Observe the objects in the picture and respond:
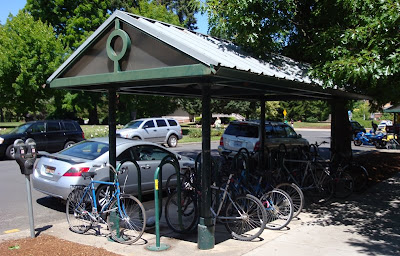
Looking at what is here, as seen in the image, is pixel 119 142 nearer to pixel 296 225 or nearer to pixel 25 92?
pixel 296 225

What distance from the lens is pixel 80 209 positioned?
6.11 metres

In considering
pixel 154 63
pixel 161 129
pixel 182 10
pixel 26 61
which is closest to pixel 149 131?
pixel 161 129

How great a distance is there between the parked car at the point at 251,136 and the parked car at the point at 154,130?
7.53 meters

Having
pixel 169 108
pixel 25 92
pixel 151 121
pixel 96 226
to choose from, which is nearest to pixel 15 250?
pixel 96 226

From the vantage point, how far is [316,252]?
5133mm

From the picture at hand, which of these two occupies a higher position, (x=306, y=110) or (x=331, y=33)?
(x=306, y=110)

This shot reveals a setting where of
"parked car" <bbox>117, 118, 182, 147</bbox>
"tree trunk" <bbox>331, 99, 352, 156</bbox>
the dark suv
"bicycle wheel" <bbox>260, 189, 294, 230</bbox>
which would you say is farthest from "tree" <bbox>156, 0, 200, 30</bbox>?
"bicycle wheel" <bbox>260, 189, 294, 230</bbox>

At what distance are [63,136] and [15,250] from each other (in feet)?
42.0

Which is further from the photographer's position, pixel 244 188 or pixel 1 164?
pixel 1 164

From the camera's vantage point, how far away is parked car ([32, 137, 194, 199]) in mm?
7219

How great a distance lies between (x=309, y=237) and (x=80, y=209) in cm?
367

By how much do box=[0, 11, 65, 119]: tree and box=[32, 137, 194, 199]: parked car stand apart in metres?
18.1

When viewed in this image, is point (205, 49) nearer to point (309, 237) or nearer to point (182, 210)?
point (182, 210)

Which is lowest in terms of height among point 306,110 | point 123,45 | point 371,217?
point 371,217
